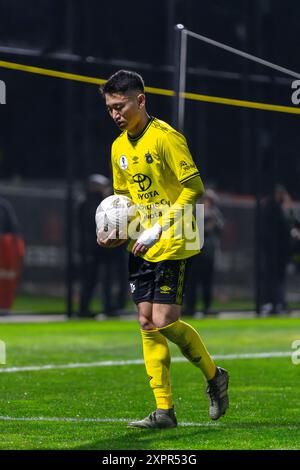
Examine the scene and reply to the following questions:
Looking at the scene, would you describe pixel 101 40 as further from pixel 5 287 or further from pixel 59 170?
pixel 5 287

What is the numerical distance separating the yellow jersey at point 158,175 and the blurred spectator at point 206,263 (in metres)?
10.8

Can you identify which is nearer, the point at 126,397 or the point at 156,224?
the point at 156,224

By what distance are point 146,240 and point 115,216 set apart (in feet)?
1.26

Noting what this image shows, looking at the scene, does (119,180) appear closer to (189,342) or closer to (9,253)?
(189,342)

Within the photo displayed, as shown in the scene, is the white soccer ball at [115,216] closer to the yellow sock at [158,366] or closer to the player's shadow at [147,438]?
the yellow sock at [158,366]

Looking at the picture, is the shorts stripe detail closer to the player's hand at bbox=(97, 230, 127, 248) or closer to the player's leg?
the player's leg

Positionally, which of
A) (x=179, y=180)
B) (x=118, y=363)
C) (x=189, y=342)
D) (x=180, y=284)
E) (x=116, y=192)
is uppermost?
(x=179, y=180)

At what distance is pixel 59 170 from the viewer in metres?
18.8

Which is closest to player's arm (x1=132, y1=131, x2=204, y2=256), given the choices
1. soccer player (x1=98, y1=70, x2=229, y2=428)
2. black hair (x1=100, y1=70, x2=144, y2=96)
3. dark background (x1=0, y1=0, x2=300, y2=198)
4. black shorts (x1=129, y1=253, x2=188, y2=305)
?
soccer player (x1=98, y1=70, x2=229, y2=428)

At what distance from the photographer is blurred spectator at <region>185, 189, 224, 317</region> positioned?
61.6 ft

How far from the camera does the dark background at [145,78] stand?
17.5 m

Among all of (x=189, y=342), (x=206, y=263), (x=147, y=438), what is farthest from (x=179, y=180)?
(x=206, y=263)

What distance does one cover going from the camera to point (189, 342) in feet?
25.7
